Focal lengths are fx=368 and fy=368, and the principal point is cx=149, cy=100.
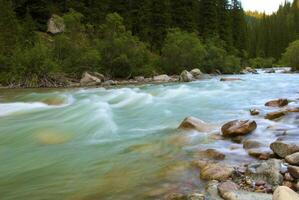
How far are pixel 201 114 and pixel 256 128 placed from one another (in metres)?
A: 3.47

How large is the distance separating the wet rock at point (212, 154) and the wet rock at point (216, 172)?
745 mm

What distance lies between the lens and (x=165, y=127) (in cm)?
1106

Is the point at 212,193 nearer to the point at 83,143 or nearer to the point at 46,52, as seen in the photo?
the point at 83,143

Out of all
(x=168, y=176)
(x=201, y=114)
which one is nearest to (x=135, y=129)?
(x=201, y=114)

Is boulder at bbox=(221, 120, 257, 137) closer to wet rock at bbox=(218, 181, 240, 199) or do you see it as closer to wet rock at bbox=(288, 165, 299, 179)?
wet rock at bbox=(288, 165, 299, 179)

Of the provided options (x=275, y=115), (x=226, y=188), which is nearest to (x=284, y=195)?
(x=226, y=188)

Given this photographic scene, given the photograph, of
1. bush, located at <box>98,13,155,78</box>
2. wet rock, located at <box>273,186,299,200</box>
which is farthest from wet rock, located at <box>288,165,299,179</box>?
bush, located at <box>98,13,155,78</box>

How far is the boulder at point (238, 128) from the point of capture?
30.3 ft

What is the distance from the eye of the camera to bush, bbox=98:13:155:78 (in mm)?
31234

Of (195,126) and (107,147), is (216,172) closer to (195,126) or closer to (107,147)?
(107,147)

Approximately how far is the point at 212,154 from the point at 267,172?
1.78m

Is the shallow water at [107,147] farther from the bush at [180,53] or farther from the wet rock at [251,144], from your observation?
the bush at [180,53]

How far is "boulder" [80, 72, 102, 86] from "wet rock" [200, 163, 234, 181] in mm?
21027

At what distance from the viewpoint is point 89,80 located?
27.4m
